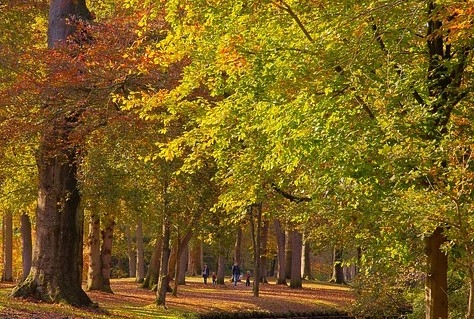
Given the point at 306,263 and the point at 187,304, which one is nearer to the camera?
the point at 187,304

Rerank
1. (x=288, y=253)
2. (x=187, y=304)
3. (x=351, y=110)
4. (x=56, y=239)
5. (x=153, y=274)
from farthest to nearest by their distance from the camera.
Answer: (x=288, y=253)
(x=153, y=274)
(x=187, y=304)
(x=56, y=239)
(x=351, y=110)

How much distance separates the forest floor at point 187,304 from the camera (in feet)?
56.9

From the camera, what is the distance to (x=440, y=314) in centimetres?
1238

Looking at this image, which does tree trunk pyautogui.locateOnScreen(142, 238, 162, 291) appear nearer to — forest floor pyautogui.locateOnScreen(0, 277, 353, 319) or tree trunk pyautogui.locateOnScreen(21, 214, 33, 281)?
forest floor pyautogui.locateOnScreen(0, 277, 353, 319)

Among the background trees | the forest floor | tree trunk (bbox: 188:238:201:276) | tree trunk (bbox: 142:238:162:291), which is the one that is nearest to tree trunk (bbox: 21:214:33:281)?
the forest floor

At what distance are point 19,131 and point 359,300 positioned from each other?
12884 mm

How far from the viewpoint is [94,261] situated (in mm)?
32094

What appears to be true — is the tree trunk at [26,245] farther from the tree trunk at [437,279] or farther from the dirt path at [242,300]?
the tree trunk at [437,279]

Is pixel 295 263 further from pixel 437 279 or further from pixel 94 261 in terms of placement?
→ pixel 437 279

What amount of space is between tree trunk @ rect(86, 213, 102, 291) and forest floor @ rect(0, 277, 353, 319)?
4.12 ft

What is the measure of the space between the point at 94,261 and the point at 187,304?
22.8ft

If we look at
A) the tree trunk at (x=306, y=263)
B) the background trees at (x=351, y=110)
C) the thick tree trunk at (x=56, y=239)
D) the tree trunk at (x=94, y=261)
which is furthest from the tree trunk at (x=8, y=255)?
the background trees at (x=351, y=110)

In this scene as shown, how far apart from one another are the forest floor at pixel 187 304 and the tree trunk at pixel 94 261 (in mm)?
1256

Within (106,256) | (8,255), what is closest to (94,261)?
(106,256)
